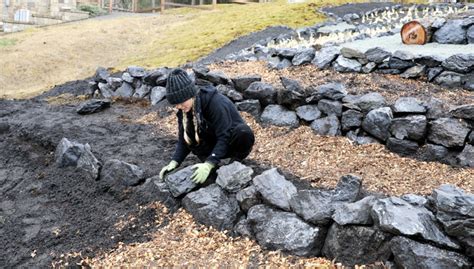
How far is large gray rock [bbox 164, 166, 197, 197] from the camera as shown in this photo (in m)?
4.55

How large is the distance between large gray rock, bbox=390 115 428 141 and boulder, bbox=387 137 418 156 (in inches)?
2.0

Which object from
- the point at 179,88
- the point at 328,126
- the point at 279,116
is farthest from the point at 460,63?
the point at 179,88

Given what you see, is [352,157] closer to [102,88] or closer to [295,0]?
[102,88]

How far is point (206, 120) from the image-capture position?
448 centimetres

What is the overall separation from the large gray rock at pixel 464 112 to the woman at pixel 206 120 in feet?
7.22

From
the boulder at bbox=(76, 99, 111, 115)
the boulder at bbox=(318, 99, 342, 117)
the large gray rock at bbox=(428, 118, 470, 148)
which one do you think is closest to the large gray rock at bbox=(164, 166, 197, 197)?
the boulder at bbox=(318, 99, 342, 117)

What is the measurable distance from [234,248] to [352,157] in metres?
1.91

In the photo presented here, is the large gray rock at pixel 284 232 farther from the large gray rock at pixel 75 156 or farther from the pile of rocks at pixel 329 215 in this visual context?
the large gray rock at pixel 75 156

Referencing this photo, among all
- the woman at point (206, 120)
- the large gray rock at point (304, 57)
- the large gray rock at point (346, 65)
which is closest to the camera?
the woman at point (206, 120)

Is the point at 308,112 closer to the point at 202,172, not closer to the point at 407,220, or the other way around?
the point at 202,172

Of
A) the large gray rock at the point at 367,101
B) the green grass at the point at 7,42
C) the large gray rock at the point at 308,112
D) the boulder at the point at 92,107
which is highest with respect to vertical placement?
the large gray rock at the point at 367,101

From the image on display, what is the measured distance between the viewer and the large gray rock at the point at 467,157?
4.83 m

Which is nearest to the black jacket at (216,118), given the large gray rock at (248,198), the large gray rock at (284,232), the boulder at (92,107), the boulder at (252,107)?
the large gray rock at (248,198)

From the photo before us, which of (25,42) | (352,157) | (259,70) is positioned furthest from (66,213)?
(25,42)
